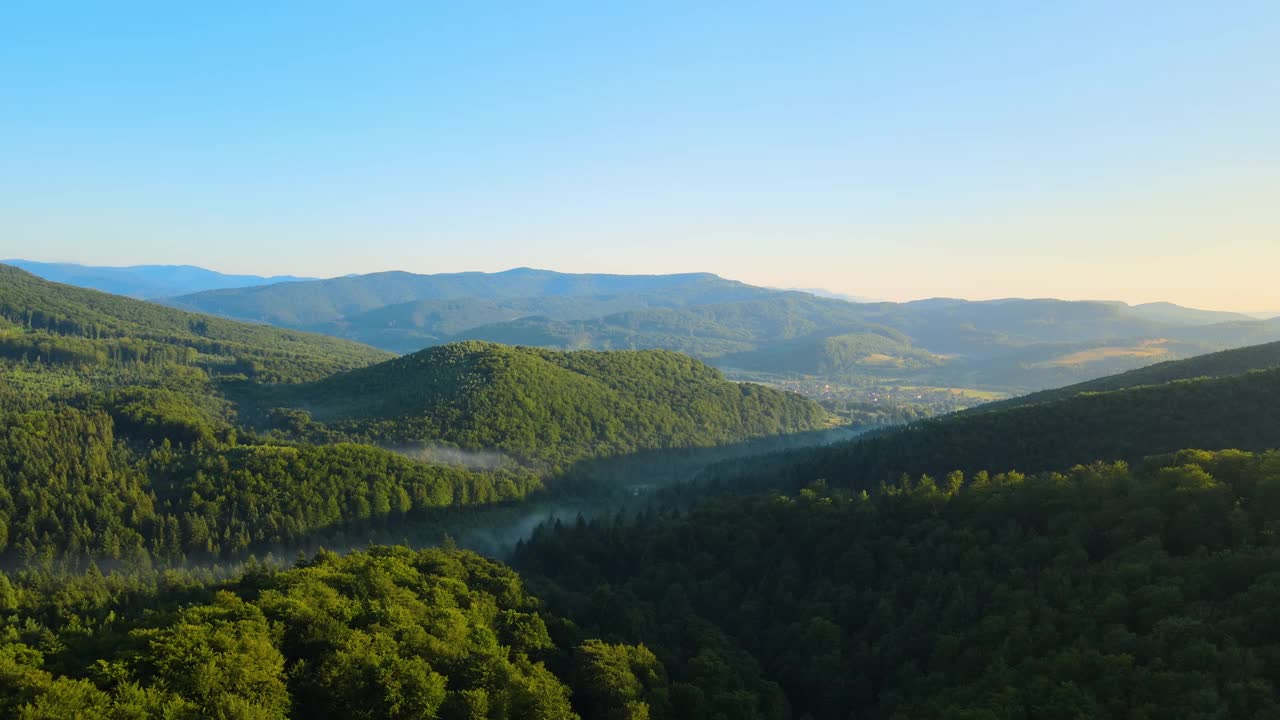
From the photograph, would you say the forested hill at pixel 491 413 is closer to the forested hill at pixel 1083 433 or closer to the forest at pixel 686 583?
the forest at pixel 686 583

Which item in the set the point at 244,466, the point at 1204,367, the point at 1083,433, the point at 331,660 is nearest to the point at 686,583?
the point at 331,660

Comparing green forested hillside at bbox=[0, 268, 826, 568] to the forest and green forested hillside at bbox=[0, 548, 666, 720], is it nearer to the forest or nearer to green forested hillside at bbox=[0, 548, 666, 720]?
the forest

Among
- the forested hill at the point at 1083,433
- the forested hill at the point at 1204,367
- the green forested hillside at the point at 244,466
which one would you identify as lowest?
the green forested hillside at the point at 244,466

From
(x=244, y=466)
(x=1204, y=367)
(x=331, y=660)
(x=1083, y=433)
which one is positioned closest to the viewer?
(x=331, y=660)

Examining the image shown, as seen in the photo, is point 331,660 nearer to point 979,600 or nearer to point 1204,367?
point 979,600

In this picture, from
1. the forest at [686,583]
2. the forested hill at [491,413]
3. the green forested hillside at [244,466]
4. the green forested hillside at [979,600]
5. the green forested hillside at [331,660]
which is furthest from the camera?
the forested hill at [491,413]

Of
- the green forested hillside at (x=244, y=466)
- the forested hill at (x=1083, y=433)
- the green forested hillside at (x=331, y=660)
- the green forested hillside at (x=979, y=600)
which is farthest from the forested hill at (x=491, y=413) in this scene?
the green forested hillside at (x=331, y=660)
